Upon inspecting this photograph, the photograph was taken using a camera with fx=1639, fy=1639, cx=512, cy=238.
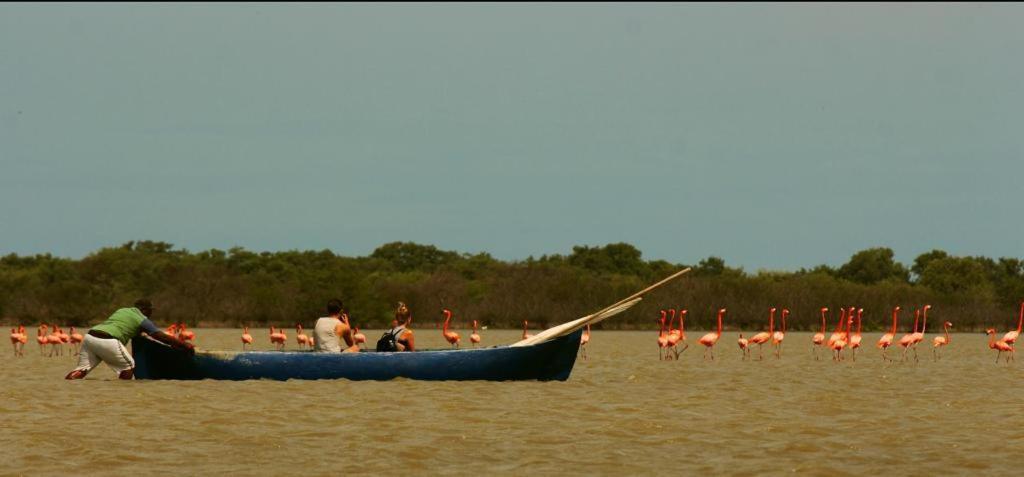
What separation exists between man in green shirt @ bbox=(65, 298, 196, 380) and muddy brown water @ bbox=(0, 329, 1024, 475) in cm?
33

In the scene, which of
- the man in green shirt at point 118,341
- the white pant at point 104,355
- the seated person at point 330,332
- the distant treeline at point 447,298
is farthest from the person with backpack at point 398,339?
the distant treeline at point 447,298

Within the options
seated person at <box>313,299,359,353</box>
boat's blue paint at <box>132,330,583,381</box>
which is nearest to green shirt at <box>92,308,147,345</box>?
boat's blue paint at <box>132,330,583,381</box>

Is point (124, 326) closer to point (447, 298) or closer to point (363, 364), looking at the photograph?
point (363, 364)

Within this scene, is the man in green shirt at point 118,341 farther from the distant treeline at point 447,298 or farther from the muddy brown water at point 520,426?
the distant treeline at point 447,298

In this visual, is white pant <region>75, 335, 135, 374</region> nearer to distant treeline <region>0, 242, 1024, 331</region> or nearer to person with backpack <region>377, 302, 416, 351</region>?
person with backpack <region>377, 302, 416, 351</region>

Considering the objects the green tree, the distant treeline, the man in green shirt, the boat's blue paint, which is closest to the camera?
the boat's blue paint

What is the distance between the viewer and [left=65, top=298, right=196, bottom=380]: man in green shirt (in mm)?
21469

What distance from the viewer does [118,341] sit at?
21.5 m

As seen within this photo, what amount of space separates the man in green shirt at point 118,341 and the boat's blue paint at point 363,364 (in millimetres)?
222

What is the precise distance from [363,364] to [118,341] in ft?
10.7

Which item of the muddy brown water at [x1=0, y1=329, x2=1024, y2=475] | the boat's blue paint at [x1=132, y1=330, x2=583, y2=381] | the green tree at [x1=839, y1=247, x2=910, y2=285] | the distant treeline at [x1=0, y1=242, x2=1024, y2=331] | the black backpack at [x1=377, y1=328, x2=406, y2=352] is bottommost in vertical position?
the muddy brown water at [x1=0, y1=329, x2=1024, y2=475]

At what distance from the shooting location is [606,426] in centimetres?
1580

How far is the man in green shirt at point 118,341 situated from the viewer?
2147cm

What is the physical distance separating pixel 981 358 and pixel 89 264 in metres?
52.4
